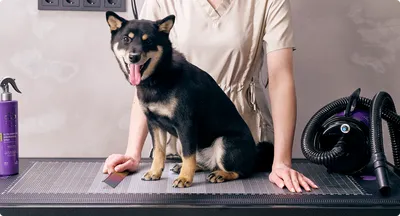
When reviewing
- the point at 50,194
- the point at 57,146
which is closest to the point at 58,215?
the point at 50,194

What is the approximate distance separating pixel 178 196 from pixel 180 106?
0.59ft

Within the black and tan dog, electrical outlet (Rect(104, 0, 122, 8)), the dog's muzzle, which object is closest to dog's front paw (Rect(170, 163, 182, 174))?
the black and tan dog

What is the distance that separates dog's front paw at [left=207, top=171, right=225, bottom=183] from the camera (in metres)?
1.13

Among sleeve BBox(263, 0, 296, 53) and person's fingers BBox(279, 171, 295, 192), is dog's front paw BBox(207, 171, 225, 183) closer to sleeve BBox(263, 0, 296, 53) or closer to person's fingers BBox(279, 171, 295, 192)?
person's fingers BBox(279, 171, 295, 192)

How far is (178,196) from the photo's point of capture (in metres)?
1.02

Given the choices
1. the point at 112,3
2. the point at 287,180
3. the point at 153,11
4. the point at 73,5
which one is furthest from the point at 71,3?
→ the point at 287,180

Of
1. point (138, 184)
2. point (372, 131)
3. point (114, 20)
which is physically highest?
point (114, 20)

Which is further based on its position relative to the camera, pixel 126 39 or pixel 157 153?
pixel 157 153

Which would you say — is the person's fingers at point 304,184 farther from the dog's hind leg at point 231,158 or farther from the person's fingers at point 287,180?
the dog's hind leg at point 231,158

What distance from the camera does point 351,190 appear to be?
109cm

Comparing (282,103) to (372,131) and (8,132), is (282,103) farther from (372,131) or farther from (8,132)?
(8,132)

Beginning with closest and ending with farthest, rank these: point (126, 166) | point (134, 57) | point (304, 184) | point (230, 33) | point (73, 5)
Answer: point (134, 57) → point (304, 184) → point (126, 166) → point (230, 33) → point (73, 5)

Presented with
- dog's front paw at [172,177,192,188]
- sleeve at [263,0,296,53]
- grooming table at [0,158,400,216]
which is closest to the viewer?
grooming table at [0,158,400,216]

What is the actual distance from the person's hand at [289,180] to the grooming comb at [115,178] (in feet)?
1.09
